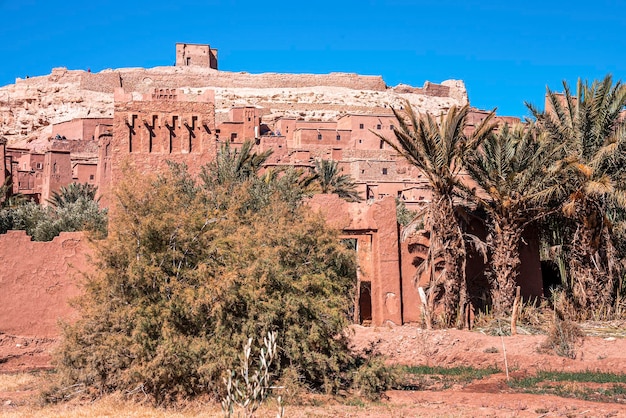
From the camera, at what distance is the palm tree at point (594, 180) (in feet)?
60.2

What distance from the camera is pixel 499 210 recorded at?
18.5m

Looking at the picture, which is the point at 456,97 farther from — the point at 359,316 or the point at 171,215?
the point at 171,215

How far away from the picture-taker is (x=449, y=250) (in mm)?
17766

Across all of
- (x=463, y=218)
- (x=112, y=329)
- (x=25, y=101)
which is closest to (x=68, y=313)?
(x=112, y=329)

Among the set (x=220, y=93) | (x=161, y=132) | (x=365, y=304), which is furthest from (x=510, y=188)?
(x=220, y=93)

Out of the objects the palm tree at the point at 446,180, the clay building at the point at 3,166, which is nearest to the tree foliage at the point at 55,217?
the clay building at the point at 3,166

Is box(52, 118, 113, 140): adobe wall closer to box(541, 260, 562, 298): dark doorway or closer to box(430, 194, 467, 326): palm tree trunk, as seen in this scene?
box(541, 260, 562, 298): dark doorway

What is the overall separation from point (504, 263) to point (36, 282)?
33.3 feet

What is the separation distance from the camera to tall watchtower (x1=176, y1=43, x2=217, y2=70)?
84.8 metres

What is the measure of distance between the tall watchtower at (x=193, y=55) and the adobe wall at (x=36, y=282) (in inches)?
2743

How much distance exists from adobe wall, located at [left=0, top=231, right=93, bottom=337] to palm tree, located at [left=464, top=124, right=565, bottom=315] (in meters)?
9.01

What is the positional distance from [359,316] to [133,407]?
8.89 meters

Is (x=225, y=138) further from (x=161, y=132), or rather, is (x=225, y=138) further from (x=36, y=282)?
(x=36, y=282)

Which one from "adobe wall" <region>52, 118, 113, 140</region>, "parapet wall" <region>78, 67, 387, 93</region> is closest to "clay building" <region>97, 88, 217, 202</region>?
"adobe wall" <region>52, 118, 113, 140</region>
